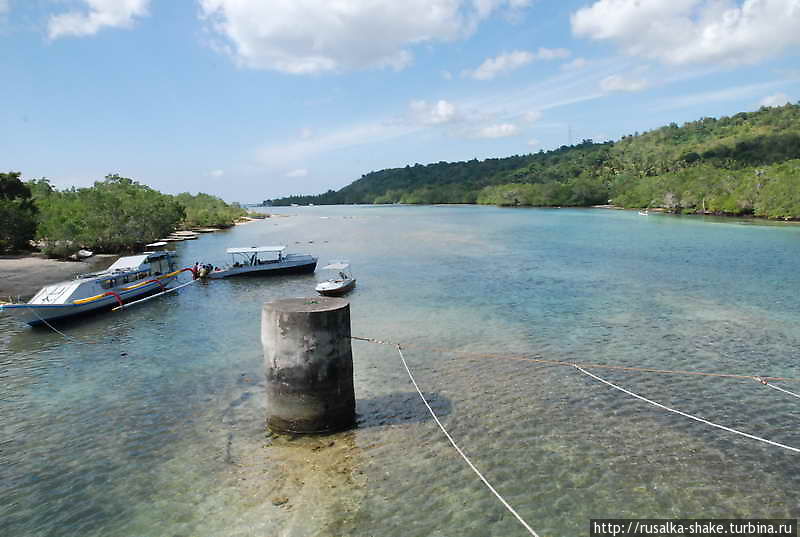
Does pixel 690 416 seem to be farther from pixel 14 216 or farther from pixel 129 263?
pixel 14 216

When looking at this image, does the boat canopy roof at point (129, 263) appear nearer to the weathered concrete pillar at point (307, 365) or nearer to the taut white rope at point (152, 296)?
the taut white rope at point (152, 296)

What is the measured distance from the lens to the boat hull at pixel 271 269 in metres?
45.7

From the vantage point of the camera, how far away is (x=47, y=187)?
359 feet

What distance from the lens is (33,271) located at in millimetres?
47125

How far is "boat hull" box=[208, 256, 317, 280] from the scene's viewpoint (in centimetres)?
4569

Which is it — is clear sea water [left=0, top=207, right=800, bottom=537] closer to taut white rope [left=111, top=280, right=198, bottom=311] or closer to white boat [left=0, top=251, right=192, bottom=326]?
white boat [left=0, top=251, right=192, bottom=326]

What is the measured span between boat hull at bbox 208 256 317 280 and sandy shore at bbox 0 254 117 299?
44.5 ft

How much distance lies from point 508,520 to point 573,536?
4.12ft

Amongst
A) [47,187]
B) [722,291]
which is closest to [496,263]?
[722,291]

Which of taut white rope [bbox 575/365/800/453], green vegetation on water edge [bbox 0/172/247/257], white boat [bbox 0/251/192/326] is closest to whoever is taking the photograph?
taut white rope [bbox 575/365/800/453]

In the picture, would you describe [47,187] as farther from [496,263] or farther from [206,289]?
[496,263]

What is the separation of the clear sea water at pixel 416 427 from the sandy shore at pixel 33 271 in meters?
10.4

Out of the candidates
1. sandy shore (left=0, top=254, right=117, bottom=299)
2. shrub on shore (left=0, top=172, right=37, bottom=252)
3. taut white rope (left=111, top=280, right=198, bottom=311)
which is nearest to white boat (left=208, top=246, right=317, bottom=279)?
taut white rope (left=111, top=280, right=198, bottom=311)

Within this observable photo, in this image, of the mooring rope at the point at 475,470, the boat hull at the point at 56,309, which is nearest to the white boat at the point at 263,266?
the boat hull at the point at 56,309
